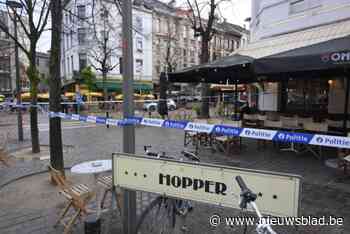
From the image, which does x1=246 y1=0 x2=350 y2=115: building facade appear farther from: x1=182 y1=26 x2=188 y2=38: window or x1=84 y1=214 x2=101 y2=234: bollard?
x1=182 y1=26 x2=188 y2=38: window

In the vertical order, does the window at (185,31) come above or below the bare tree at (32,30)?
above

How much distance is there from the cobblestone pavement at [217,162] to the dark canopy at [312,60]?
211 centimetres

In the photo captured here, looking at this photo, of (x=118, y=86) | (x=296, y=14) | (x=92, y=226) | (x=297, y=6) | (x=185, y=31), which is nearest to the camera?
(x=92, y=226)

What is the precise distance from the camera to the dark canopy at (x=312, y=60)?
13.9ft

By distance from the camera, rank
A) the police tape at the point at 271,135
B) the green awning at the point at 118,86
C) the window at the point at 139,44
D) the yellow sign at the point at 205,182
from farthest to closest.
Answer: the window at the point at 139,44, the green awning at the point at 118,86, the police tape at the point at 271,135, the yellow sign at the point at 205,182

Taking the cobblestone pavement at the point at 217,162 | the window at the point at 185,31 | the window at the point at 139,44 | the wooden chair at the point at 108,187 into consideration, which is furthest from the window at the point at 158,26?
the wooden chair at the point at 108,187

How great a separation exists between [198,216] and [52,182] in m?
2.97

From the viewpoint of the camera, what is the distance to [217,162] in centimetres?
637

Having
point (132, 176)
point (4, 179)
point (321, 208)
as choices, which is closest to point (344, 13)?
point (321, 208)

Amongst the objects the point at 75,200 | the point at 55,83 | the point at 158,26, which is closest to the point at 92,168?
the point at 75,200

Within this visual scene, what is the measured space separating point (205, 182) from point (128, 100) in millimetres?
1250

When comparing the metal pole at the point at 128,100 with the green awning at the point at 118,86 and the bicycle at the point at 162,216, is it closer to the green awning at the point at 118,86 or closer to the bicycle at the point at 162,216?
the bicycle at the point at 162,216

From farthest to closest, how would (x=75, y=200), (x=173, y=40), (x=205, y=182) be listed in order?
(x=173, y=40), (x=75, y=200), (x=205, y=182)

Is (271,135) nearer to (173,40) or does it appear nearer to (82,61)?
(82,61)
